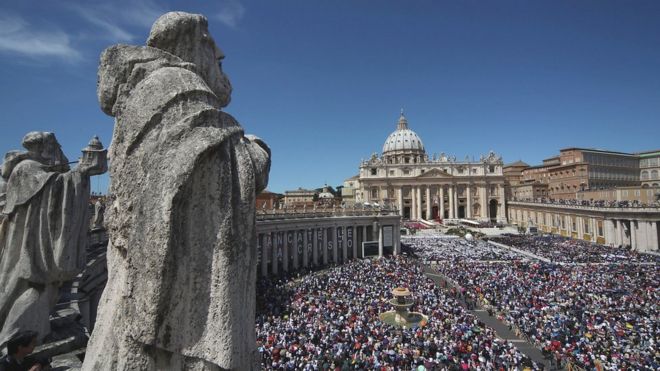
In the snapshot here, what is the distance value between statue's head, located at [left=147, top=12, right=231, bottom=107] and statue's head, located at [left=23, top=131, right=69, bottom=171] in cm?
218

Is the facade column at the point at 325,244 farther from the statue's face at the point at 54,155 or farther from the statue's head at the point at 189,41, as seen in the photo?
the statue's head at the point at 189,41

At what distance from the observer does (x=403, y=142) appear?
131 m

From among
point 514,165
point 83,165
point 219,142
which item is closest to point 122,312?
point 219,142

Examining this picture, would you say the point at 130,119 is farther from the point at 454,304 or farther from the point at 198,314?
the point at 454,304

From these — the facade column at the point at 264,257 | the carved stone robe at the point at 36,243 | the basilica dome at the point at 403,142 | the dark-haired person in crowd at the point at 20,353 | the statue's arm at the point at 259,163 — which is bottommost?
the facade column at the point at 264,257

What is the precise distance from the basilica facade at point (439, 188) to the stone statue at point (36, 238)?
9396 centimetres

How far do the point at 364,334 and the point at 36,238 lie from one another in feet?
44.8

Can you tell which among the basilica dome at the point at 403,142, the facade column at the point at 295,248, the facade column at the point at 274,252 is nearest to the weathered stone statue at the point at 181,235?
the facade column at the point at 274,252

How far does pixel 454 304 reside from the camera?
69.6 ft

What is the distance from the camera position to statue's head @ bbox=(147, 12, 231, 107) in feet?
10.2

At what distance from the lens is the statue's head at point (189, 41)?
3.11 meters

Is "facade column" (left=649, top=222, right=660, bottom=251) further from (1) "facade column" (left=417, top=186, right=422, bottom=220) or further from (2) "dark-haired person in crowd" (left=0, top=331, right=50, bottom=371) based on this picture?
(1) "facade column" (left=417, top=186, right=422, bottom=220)

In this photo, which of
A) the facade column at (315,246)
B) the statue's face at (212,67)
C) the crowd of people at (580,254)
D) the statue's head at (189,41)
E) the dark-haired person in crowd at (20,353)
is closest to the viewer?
the dark-haired person in crowd at (20,353)

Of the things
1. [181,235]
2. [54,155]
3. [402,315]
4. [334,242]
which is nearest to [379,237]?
[334,242]
